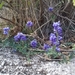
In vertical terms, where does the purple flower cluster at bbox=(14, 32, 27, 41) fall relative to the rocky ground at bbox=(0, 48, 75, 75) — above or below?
above

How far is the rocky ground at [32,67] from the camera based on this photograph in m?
1.74

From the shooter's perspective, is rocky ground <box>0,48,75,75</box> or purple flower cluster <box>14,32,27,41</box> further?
purple flower cluster <box>14,32,27,41</box>

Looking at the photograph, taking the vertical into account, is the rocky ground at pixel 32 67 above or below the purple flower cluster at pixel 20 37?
below

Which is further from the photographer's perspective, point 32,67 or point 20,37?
point 20,37

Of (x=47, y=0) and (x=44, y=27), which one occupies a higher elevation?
(x=47, y=0)

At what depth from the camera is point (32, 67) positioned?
1.79 metres

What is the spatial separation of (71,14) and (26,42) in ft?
1.77

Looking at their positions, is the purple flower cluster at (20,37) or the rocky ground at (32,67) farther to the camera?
the purple flower cluster at (20,37)

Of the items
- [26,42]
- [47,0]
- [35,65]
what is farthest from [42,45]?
[47,0]

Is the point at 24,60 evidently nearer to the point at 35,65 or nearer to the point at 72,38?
the point at 35,65

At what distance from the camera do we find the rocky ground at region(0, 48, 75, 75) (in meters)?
1.74

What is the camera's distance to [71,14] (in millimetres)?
2303

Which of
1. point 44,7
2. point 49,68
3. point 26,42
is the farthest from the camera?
point 44,7

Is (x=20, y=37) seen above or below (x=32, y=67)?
above
